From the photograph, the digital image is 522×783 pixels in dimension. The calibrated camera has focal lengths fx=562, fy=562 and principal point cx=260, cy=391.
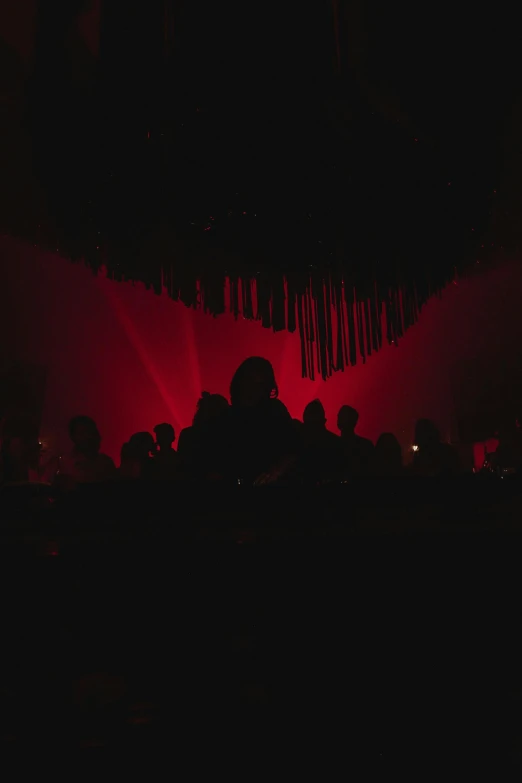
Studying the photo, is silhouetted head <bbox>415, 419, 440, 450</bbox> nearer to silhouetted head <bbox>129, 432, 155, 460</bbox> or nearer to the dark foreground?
silhouetted head <bbox>129, 432, 155, 460</bbox>

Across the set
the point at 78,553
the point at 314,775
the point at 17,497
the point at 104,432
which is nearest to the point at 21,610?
the point at 78,553

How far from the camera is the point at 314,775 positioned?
45 centimetres

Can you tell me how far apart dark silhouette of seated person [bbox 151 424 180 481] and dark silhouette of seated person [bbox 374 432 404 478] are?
0.85 m

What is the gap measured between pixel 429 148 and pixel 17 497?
1.12 m

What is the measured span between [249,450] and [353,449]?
3.18 ft

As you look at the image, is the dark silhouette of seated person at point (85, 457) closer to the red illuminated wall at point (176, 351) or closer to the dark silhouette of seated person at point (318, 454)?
the red illuminated wall at point (176, 351)

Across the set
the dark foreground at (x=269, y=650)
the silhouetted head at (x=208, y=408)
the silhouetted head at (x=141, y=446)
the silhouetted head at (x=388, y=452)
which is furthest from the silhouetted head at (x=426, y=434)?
the dark foreground at (x=269, y=650)

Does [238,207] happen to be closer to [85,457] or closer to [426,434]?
[85,457]

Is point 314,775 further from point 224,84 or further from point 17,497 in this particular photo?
point 224,84

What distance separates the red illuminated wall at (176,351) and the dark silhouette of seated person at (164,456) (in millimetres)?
398

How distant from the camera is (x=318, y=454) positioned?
67.5 inches

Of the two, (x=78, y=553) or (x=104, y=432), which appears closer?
(x=78, y=553)

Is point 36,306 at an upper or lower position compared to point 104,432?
upper

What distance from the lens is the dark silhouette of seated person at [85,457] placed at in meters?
2.60
